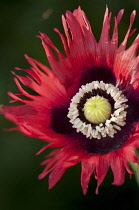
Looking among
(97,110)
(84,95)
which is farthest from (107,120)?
(84,95)

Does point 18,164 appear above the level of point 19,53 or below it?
below

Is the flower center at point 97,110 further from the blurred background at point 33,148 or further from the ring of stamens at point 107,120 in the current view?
the blurred background at point 33,148

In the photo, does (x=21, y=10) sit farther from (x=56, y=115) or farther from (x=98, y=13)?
(x=56, y=115)

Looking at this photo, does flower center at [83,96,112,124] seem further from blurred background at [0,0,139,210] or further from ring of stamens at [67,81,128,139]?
blurred background at [0,0,139,210]

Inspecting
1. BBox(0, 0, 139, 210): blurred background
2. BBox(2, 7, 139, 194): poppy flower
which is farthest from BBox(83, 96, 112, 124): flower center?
BBox(0, 0, 139, 210): blurred background

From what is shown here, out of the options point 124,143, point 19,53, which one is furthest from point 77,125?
point 19,53

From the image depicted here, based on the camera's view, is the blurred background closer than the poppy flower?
No
